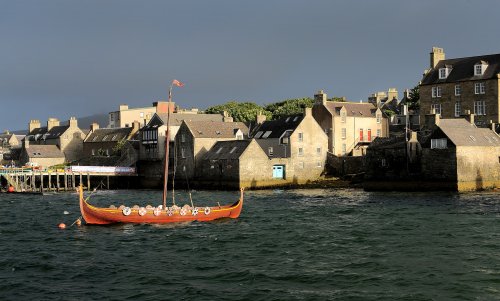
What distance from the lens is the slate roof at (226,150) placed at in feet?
254

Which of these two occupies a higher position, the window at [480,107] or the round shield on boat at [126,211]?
the window at [480,107]

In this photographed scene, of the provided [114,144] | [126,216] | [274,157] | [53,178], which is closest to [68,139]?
[114,144]

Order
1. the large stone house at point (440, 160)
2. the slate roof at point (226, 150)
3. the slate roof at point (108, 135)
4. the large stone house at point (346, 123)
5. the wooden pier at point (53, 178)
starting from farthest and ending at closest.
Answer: the slate roof at point (108, 135), the large stone house at point (346, 123), the wooden pier at point (53, 178), the slate roof at point (226, 150), the large stone house at point (440, 160)

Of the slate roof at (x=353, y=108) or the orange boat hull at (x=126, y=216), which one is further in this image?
the slate roof at (x=353, y=108)

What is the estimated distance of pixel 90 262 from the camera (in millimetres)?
29547

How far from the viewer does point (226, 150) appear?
262ft

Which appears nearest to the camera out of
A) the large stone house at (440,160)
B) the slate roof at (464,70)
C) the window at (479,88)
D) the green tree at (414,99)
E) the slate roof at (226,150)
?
the large stone house at (440,160)

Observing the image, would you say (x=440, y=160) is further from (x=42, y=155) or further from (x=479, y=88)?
(x=42, y=155)

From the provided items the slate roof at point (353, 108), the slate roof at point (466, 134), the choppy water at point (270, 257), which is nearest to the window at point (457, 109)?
the slate roof at point (466, 134)

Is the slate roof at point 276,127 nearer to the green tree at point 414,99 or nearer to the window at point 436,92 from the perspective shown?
the window at point 436,92

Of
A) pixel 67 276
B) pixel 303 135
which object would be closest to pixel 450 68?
pixel 303 135

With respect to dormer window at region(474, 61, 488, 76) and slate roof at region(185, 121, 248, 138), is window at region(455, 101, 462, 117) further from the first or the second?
slate roof at region(185, 121, 248, 138)

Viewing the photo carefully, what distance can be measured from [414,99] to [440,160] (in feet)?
184

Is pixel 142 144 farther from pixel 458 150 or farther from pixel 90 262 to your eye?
pixel 90 262
